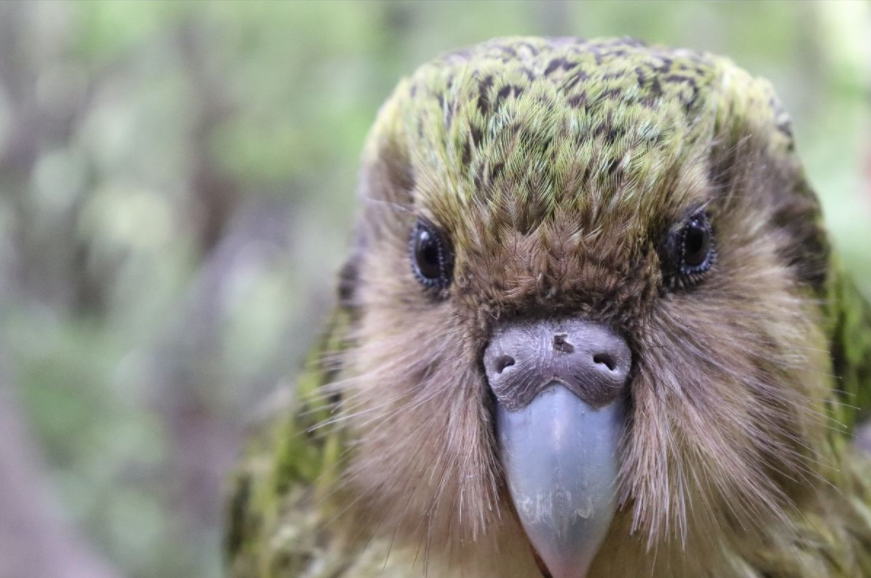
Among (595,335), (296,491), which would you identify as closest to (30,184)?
(296,491)

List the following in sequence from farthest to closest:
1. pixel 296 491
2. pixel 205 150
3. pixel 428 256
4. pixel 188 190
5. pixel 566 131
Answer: pixel 188 190
pixel 205 150
pixel 296 491
pixel 428 256
pixel 566 131

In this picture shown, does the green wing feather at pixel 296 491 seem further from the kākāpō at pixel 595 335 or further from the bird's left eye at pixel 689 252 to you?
the bird's left eye at pixel 689 252

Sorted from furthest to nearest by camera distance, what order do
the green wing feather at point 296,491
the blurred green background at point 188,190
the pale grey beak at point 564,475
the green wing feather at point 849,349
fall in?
1. the blurred green background at point 188,190
2. the green wing feather at point 296,491
3. the green wing feather at point 849,349
4. the pale grey beak at point 564,475

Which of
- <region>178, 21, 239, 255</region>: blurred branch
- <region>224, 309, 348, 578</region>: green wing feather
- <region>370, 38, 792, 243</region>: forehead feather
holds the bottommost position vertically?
<region>224, 309, 348, 578</region>: green wing feather

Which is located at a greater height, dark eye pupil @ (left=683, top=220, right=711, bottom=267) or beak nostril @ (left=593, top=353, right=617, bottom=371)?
dark eye pupil @ (left=683, top=220, right=711, bottom=267)

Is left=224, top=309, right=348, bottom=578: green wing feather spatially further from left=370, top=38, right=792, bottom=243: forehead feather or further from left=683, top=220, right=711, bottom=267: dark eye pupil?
left=683, top=220, right=711, bottom=267: dark eye pupil

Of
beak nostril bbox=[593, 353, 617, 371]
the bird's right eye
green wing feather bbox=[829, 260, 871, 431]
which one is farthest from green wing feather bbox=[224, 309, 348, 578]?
green wing feather bbox=[829, 260, 871, 431]

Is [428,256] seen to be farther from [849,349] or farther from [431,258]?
[849,349]

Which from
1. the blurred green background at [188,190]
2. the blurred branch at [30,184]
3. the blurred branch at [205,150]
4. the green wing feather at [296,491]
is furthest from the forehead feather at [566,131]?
the blurred branch at [30,184]
